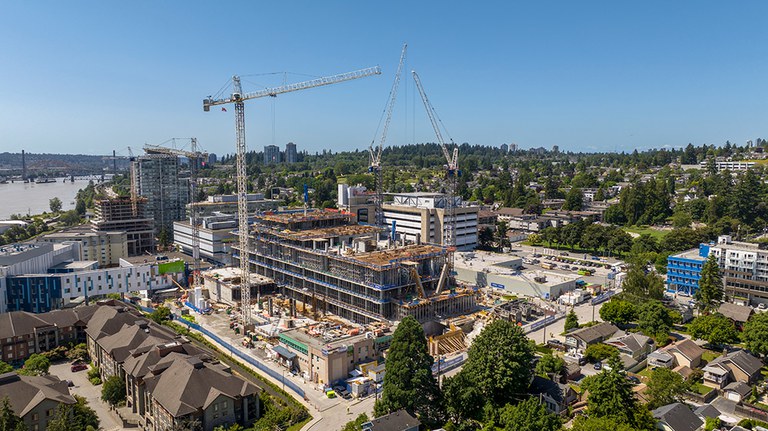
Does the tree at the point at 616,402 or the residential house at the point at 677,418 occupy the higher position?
the tree at the point at 616,402

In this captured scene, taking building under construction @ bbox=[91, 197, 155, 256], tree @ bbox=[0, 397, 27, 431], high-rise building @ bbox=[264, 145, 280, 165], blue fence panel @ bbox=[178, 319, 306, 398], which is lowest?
blue fence panel @ bbox=[178, 319, 306, 398]

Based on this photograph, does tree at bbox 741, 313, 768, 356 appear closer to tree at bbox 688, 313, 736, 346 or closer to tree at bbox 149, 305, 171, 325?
tree at bbox 688, 313, 736, 346

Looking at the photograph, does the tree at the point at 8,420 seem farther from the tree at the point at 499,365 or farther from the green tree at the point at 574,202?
the green tree at the point at 574,202

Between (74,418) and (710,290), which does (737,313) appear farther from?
(74,418)

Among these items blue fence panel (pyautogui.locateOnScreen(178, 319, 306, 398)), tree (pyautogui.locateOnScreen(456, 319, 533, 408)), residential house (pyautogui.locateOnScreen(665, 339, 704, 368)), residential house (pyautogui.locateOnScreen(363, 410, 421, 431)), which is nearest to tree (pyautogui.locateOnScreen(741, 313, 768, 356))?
residential house (pyautogui.locateOnScreen(665, 339, 704, 368))

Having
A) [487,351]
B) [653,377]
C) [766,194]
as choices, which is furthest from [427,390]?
[766,194]

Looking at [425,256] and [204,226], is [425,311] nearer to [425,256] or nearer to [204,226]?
[425,256]

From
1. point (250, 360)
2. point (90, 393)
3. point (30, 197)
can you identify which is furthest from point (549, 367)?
point (30, 197)

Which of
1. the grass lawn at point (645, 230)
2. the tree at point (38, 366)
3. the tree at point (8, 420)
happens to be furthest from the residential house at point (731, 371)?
the grass lawn at point (645, 230)
